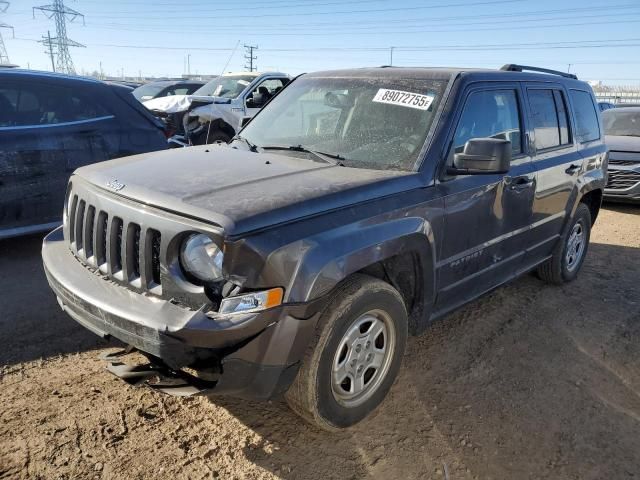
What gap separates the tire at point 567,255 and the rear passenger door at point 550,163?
0.17 m

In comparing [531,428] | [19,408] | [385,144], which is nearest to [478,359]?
[531,428]

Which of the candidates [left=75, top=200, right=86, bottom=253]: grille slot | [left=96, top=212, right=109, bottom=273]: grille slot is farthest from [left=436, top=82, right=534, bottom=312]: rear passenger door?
[left=75, top=200, right=86, bottom=253]: grille slot

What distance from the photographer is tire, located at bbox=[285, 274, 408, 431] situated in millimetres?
2547

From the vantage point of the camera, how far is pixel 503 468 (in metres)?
2.65

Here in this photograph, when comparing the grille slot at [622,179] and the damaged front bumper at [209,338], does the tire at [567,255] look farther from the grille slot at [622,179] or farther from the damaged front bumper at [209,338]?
the grille slot at [622,179]

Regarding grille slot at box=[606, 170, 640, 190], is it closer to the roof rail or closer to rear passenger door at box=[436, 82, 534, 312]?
the roof rail

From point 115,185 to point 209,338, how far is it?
1102mm

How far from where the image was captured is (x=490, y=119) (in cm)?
368

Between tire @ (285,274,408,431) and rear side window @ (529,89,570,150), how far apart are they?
2.18 metres

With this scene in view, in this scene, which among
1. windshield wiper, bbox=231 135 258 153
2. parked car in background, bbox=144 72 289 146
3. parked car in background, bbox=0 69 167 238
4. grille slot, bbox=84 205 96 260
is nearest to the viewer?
grille slot, bbox=84 205 96 260

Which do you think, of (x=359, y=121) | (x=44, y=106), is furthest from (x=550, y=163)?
(x=44, y=106)

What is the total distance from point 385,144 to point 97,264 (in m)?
1.85

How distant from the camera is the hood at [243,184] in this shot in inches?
92.7

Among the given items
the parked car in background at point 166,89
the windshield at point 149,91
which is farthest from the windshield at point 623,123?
the windshield at point 149,91
